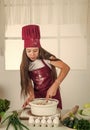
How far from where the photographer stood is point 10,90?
1.70 m

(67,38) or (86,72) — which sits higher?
(67,38)

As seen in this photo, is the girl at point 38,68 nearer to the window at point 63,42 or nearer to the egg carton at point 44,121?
the window at point 63,42

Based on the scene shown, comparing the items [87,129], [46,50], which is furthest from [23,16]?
[87,129]

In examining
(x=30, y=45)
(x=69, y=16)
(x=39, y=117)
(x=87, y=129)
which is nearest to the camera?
(x=87, y=129)

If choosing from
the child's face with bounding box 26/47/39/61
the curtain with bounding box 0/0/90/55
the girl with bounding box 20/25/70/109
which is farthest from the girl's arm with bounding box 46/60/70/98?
the curtain with bounding box 0/0/90/55

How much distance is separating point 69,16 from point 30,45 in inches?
12.1

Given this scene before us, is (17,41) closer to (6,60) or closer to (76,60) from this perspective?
(6,60)

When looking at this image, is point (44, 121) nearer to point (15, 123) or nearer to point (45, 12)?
point (15, 123)

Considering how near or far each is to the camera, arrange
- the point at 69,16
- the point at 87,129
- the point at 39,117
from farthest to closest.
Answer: the point at 69,16
the point at 39,117
the point at 87,129

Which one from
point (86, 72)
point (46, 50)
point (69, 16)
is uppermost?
point (69, 16)

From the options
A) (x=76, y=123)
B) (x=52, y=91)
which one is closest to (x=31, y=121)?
(x=76, y=123)

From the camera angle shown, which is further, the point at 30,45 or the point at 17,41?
the point at 17,41

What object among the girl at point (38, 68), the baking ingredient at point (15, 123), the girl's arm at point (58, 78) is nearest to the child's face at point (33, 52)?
the girl at point (38, 68)

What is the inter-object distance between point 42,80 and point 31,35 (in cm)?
26
